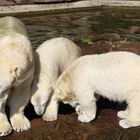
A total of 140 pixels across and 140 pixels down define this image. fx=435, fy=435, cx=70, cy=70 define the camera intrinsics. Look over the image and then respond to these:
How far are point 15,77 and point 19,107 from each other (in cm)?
61

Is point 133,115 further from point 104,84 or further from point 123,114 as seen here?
point 104,84

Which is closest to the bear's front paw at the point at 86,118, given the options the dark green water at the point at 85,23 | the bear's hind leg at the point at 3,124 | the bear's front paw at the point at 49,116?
the bear's front paw at the point at 49,116

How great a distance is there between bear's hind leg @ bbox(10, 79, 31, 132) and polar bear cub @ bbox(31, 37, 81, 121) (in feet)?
0.34

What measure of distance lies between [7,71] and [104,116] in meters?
1.43

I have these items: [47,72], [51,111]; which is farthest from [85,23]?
[51,111]

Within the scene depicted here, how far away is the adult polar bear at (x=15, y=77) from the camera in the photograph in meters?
4.27

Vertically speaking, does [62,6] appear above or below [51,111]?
below

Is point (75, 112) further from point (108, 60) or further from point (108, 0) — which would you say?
point (108, 0)

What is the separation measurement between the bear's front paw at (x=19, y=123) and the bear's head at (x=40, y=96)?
21 cm

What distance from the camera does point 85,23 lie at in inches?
539

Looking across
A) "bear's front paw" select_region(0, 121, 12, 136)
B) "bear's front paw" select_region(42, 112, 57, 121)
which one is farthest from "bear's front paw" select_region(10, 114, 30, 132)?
"bear's front paw" select_region(42, 112, 57, 121)

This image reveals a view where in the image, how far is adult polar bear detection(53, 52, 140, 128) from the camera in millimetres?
4742

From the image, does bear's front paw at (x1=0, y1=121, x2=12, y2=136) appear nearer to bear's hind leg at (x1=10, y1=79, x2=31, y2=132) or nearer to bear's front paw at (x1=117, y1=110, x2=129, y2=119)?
bear's hind leg at (x1=10, y1=79, x2=31, y2=132)

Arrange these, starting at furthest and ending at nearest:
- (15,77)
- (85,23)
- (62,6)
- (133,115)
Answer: (62,6)
(85,23)
(133,115)
(15,77)
